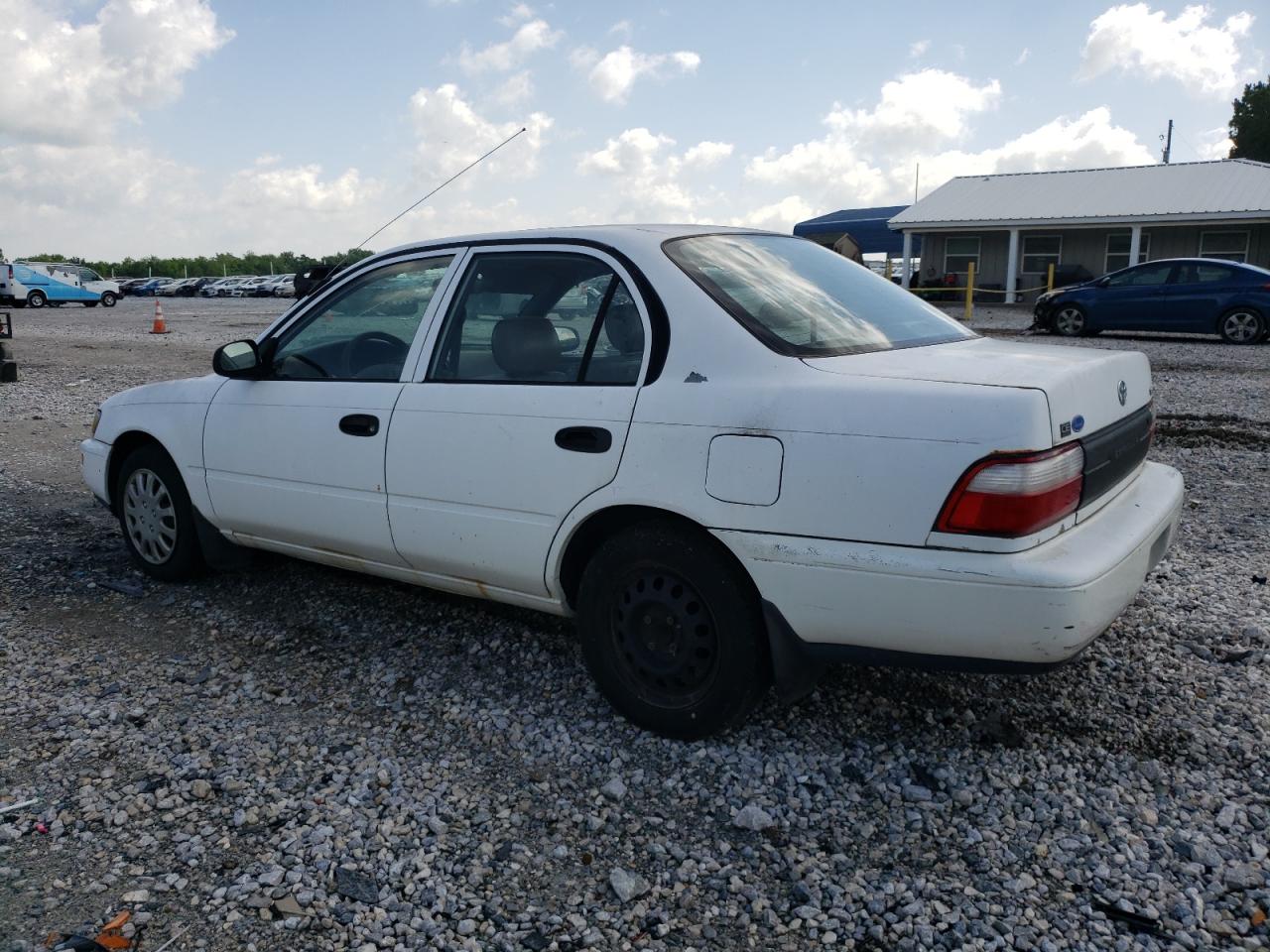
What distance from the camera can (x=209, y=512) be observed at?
A: 467cm

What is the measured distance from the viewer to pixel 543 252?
12.4 ft

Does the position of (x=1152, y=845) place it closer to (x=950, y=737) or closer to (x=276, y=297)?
(x=950, y=737)

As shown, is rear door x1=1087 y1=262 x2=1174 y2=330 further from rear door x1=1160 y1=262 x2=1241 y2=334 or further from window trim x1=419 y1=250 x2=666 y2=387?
window trim x1=419 y1=250 x2=666 y2=387

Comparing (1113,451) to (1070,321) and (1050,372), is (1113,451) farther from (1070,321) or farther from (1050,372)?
(1070,321)

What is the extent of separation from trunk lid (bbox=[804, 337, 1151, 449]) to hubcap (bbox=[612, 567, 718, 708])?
82 centimetres

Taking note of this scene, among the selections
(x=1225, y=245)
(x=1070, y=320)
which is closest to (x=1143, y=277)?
(x=1070, y=320)

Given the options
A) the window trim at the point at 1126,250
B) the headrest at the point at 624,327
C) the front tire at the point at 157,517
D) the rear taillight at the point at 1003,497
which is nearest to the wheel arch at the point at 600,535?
the headrest at the point at 624,327

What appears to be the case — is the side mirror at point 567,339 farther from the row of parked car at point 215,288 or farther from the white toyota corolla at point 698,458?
the row of parked car at point 215,288

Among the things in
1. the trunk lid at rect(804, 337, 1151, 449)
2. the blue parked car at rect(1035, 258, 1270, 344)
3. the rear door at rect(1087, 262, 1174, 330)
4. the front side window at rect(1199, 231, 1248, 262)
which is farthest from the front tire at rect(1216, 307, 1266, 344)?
the trunk lid at rect(804, 337, 1151, 449)

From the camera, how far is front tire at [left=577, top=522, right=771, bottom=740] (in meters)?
3.12

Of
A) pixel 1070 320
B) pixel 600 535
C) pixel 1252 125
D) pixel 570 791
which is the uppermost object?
pixel 1252 125

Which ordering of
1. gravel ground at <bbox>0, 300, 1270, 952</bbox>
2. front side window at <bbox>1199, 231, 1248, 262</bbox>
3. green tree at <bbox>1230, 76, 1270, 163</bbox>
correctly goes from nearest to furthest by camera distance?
gravel ground at <bbox>0, 300, 1270, 952</bbox> → front side window at <bbox>1199, 231, 1248, 262</bbox> → green tree at <bbox>1230, 76, 1270, 163</bbox>

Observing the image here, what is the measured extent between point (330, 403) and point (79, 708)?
1403 mm

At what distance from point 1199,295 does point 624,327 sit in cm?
1649
